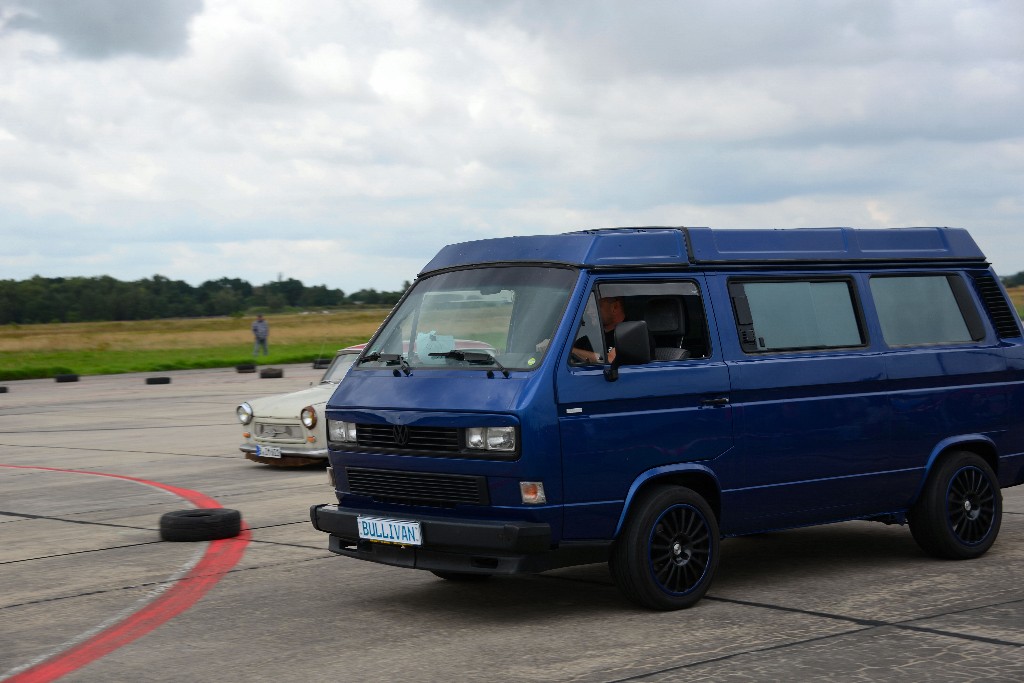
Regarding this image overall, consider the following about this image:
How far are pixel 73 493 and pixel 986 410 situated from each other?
9.14 meters

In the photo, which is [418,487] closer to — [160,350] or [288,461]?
[288,461]

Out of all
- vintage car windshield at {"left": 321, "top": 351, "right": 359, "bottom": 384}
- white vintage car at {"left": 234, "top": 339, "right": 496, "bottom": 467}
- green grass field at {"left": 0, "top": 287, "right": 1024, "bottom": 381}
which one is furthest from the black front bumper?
green grass field at {"left": 0, "top": 287, "right": 1024, "bottom": 381}

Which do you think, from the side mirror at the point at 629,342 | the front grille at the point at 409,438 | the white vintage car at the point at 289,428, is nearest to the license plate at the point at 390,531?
the front grille at the point at 409,438

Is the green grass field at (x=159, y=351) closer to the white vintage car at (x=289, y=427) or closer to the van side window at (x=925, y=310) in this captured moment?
the white vintage car at (x=289, y=427)

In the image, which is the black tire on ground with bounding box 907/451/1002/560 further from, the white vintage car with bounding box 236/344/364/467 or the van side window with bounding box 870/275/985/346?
the white vintage car with bounding box 236/344/364/467

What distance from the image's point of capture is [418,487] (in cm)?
689

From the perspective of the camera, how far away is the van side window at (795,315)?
7.53 metres

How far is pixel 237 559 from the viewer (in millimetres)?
8898

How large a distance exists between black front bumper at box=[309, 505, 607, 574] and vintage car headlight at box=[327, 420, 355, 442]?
27.7 inches

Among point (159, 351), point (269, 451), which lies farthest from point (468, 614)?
point (159, 351)

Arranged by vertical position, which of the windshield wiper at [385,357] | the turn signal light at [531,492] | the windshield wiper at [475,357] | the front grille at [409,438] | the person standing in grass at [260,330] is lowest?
the turn signal light at [531,492]

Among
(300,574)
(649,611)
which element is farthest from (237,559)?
(649,611)

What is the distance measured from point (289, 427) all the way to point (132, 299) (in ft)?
380

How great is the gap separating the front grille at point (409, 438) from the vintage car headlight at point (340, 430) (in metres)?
0.06
